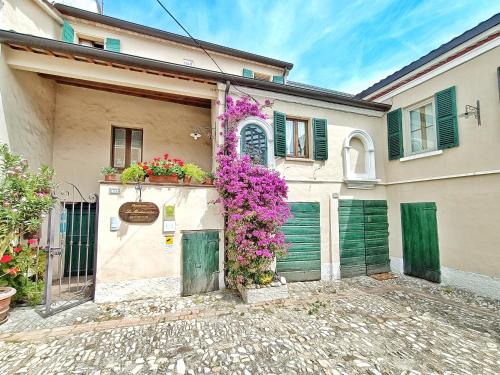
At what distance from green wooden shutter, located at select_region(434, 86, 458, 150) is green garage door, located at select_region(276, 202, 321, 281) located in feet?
12.9

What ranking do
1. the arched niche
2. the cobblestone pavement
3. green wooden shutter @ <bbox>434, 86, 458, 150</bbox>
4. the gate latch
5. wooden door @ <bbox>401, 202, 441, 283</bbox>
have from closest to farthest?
the cobblestone pavement → the gate latch → green wooden shutter @ <bbox>434, 86, 458, 150</bbox> → wooden door @ <bbox>401, 202, 441, 283</bbox> → the arched niche

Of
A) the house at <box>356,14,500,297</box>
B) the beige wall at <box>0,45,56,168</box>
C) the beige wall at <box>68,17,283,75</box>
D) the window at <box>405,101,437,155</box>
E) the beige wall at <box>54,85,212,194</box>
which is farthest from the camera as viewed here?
the beige wall at <box>68,17,283,75</box>

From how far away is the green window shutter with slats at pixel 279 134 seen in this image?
22.4 feet

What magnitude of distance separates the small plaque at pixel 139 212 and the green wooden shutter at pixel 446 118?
26.0ft

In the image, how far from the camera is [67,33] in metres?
8.04

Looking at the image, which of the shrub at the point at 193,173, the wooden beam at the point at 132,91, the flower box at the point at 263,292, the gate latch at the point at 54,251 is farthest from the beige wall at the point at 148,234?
the wooden beam at the point at 132,91

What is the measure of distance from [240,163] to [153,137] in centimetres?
366

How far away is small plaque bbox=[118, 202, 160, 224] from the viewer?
527 centimetres

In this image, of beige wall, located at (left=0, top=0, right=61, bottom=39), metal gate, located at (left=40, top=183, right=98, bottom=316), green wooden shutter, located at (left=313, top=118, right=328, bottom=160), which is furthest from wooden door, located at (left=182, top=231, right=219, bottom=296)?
beige wall, located at (left=0, top=0, right=61, bottom=39)

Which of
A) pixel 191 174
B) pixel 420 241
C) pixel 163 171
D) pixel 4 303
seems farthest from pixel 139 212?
pixel 420 241

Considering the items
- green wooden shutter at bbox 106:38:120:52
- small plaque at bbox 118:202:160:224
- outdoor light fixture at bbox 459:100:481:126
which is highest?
green wooden shutter at bbox 106:38:120:52

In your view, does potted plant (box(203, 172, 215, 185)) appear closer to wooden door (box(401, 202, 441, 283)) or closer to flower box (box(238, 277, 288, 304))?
flower box (box(238, 277, 288, 304))

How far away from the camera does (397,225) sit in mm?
7867

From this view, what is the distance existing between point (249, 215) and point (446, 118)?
6.21m
